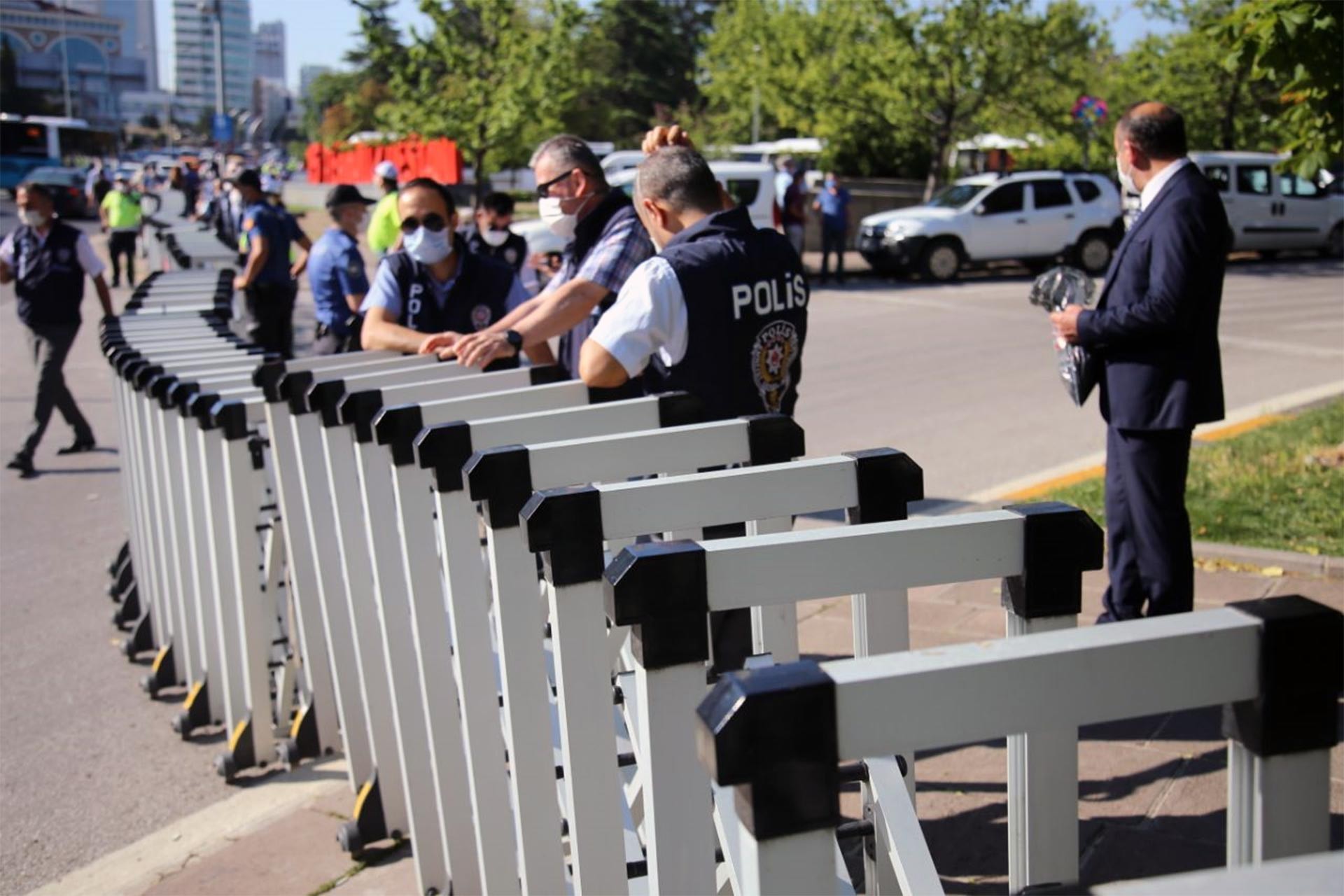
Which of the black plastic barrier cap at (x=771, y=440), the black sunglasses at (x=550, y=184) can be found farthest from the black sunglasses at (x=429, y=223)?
the black plastic barrier cap at (x=771, y=440)

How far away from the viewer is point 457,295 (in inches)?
225

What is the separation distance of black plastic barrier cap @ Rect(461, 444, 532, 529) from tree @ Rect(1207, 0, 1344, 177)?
5335 mm

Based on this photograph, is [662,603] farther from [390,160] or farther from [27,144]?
[27,144]

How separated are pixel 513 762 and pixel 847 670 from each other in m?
1.60

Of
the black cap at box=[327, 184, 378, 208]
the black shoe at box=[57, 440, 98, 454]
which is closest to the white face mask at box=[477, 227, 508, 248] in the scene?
the black cap at box=[327, 184, 378, 208]

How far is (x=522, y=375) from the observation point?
4.04m

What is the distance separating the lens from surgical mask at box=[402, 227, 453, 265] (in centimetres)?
558

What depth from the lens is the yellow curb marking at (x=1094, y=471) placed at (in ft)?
25.5

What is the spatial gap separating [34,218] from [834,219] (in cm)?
1400

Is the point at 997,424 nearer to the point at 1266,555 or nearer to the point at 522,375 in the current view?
the point at 1266,555

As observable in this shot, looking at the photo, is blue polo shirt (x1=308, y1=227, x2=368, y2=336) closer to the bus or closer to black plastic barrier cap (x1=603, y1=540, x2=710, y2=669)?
black plastic barrier cap (x1=603, y1=540, x2=710, y2=669)

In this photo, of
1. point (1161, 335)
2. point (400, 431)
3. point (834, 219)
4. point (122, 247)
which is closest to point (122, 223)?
point (122, 247)

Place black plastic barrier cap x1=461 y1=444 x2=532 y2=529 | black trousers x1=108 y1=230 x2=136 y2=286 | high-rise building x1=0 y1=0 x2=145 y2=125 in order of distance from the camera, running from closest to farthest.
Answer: black plastic barrier cap x1=461 y1=444 x2=532 y2=529, black trousers x1=108 y1=230 x2=136 y2=286, high-rise building x1=0 y1=0 x2=145 y2=125

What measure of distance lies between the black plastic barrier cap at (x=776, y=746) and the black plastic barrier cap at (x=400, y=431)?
2.03m
